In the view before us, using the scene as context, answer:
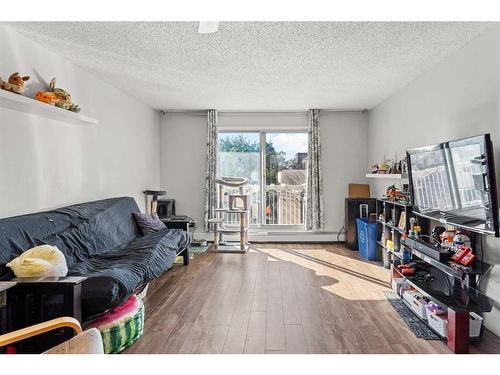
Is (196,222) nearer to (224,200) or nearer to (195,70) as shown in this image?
(224,200)

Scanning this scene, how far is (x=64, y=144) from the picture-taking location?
11.3 feet

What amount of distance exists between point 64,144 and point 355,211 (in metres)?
4.27

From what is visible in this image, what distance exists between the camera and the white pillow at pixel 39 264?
6.93ft

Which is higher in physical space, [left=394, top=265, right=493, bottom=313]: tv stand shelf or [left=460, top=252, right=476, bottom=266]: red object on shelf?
[left=460, top=252, right=476, bottom=266]: red object on shelf

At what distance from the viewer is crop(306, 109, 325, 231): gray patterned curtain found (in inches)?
242

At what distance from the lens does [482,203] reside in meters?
2.50

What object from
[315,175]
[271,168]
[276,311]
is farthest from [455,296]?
[271,168]

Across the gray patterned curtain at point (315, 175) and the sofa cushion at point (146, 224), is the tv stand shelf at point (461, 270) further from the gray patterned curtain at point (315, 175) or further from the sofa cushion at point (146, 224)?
the gray patterned curtain at point (315, 175)

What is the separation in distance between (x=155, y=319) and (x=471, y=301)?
94.5 inches

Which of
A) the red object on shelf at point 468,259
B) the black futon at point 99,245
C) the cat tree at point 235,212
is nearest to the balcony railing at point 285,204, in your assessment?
the cat tree at point 235,212

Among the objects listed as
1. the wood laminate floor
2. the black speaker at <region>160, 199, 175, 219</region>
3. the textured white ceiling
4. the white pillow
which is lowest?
the wood laminate floor

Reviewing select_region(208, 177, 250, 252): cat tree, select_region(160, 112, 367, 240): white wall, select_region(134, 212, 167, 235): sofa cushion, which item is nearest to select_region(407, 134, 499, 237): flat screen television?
select_region(160, 112, 367, 240): white wall

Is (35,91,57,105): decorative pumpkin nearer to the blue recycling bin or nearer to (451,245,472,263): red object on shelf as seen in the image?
(451,245,472,263): red object on shelf

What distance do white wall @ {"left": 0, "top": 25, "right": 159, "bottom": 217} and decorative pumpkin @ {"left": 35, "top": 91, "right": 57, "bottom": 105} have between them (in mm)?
136
